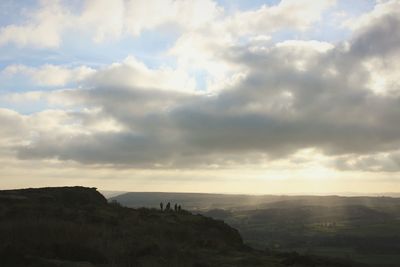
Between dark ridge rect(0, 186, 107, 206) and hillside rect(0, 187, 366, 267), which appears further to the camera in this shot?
dark ridge rect(0, 186, 107, 206)

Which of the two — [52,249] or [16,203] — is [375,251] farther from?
[52,249]

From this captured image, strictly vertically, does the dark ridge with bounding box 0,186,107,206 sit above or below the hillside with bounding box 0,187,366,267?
above

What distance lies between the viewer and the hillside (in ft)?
57.8

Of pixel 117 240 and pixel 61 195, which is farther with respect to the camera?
pixel 61 195

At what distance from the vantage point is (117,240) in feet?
77.0

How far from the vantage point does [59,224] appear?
23953 mm

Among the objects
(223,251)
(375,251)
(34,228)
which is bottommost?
(375,251)

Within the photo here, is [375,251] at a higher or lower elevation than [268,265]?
lower

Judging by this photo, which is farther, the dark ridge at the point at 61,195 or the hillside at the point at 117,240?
the dark ridge at the point at 61,195

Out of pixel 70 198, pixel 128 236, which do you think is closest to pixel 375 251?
pixel 70 198

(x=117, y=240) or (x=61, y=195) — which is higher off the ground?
(x=61, y=195)

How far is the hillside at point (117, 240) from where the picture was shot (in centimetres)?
1762

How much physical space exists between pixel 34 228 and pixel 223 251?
38.0 ft

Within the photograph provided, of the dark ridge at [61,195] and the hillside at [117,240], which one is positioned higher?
the dark ridge at [61,195]
